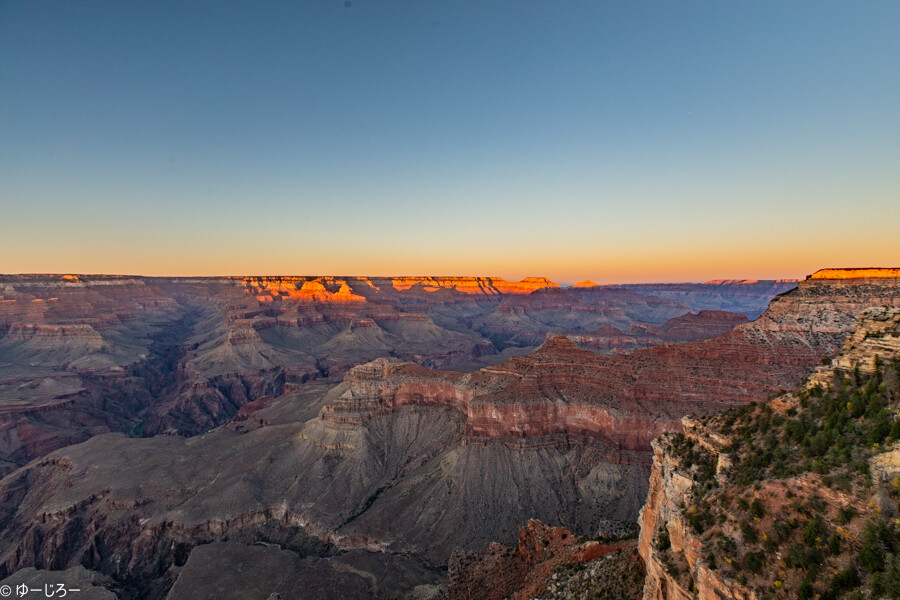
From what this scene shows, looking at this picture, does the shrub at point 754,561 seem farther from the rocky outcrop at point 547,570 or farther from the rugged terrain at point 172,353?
the rugged terrain at point 172,353

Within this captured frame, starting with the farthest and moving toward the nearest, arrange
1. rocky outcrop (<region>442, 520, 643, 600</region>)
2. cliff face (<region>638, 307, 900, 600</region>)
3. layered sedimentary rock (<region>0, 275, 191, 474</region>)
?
layered sedimentary rock (<region>0, 275, 191, 474</region>), rocky outcrop (<region>442, 520, 643, 600</region>), cliff face (<region>638, 307, 900, 600</region>)

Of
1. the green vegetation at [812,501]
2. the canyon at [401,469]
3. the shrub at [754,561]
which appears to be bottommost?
the canyon at [401,469]

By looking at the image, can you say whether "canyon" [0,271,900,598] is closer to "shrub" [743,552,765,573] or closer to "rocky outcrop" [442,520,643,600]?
"rocky outcrop" [442,520,643,600]

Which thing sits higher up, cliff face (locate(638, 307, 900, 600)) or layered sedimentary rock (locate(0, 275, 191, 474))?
cliff face (locate(638, 307, 900, 600))

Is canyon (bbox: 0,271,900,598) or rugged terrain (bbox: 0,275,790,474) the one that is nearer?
canyon (bbox: 0,271,900,598)

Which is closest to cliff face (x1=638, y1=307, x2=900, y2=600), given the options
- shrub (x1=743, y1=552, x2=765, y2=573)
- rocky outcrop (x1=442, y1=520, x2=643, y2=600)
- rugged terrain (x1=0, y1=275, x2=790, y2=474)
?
shrub (x1=743, y1=552, x2=765, y2=573)

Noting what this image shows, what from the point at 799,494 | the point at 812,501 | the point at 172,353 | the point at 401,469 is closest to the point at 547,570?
the point at 799,494

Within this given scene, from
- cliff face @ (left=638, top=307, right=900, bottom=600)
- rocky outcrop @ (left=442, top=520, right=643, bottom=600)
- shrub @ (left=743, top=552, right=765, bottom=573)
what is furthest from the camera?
rocky outcrop @ (left=442, top=520, right=643, bottom=600)

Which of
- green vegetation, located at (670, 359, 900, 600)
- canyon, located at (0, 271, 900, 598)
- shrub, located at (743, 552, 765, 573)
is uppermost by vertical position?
green vegetation, located at (670, 359, 900, 600)

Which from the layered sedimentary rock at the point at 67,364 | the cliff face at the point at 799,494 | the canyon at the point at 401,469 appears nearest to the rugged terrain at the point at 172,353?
the layered sedimentary rock at the point at 67,364
